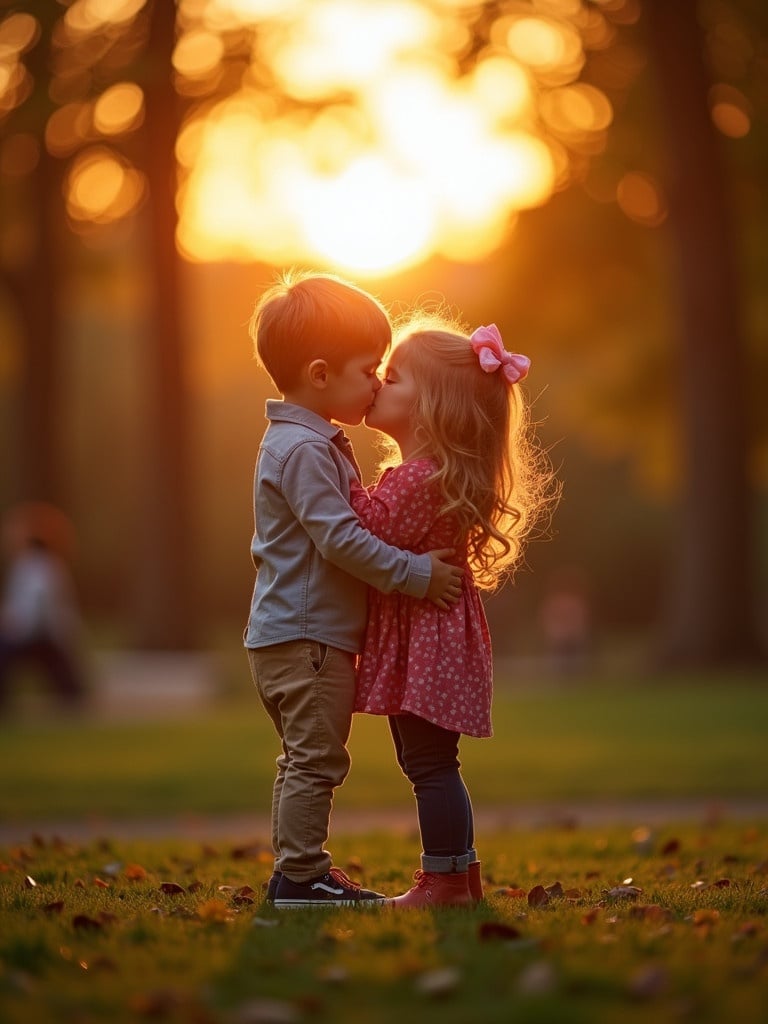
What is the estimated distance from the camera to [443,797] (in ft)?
13.9

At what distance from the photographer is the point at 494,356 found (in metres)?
4.39

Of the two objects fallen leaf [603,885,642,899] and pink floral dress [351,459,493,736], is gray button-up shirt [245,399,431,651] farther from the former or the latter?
fallen leaf [603,885,642,899]

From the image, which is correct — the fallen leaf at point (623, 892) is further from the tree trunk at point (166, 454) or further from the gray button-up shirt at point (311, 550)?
the tree trunk at point (166, 454)

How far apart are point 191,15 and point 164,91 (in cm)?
101

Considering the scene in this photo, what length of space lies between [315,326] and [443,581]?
2.87ft

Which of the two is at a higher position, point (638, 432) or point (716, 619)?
point (638, 432)

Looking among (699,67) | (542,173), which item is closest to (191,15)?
(542,173)

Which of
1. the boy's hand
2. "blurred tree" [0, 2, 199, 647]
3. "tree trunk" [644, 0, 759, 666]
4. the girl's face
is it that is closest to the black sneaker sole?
the boy's hand

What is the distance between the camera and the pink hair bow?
4.36 m

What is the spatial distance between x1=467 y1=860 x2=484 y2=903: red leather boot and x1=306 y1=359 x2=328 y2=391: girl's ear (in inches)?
61.1

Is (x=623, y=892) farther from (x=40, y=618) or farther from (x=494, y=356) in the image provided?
(x=40, y=618)

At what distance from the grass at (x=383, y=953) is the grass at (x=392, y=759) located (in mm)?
3791

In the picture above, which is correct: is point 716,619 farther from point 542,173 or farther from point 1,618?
point 1,618

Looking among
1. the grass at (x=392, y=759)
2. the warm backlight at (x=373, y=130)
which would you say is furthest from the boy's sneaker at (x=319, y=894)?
the warm backlight at (x=373, y=130)
